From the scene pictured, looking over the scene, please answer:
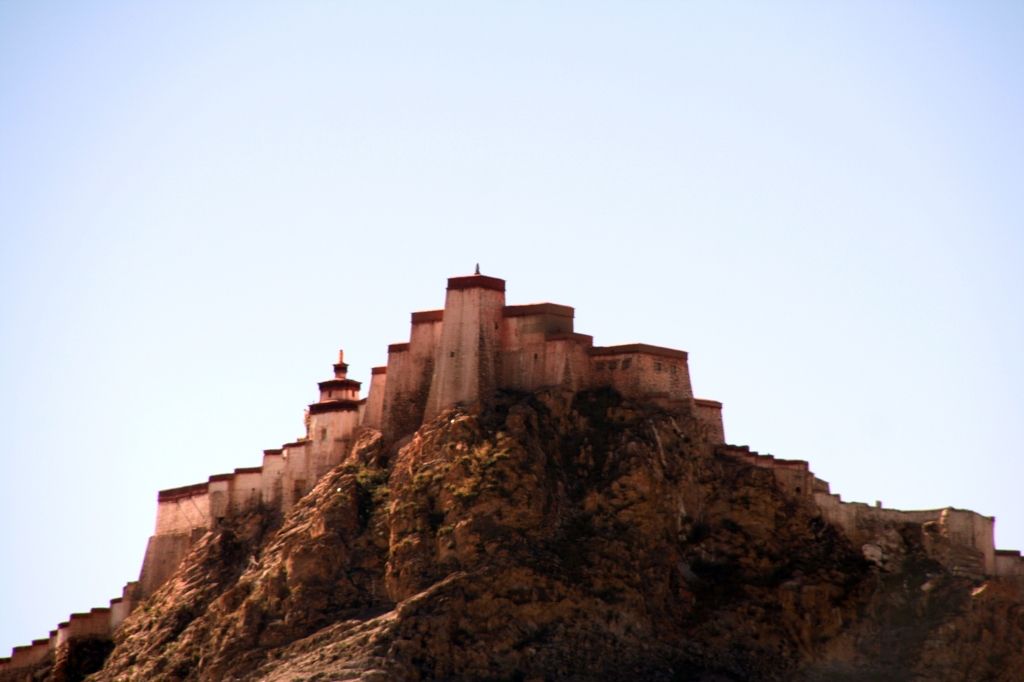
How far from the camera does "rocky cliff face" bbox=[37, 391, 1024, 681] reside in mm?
97375

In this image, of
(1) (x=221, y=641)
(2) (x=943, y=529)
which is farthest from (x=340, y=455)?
(2) (x=943, y=529)

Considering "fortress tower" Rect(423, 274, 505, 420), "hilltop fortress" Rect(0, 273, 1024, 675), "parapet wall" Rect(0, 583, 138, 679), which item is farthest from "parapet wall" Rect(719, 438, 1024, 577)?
"parapet wall" Rect(0, 583, 138, 679)

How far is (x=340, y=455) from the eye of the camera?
107312 mm

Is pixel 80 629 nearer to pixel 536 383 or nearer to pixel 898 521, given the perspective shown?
pixel 536 383

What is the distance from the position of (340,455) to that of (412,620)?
11955 mm

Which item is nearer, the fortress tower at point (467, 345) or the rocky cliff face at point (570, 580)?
the rocky cliff face at point (570, 580)

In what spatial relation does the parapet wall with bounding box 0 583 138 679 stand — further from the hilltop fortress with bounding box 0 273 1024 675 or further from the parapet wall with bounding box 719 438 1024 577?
the parapet wall with bounding box 719 438 1024 577

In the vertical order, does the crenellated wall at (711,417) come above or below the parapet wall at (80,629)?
above

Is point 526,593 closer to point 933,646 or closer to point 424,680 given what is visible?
point 424,680

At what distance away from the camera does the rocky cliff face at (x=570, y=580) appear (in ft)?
319

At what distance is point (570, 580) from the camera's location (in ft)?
322

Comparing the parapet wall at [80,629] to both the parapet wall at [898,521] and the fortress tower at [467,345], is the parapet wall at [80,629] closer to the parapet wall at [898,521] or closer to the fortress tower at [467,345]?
the fortress tower at [467,345]

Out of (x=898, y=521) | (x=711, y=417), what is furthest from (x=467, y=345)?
(x=898, y=521)

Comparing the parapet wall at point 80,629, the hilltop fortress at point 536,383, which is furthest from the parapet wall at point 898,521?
the parapet wall at point 80,629
